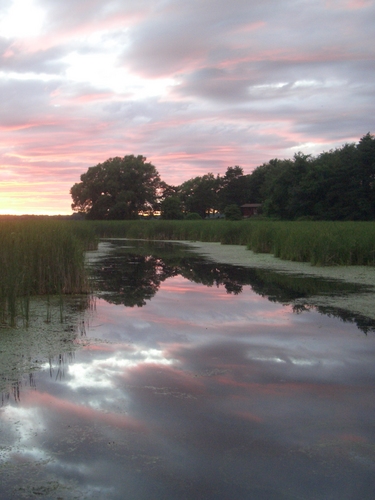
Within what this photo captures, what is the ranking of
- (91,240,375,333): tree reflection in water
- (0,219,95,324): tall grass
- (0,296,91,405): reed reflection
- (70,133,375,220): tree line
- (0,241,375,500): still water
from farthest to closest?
(70,133,375,220): tree line < (91,240,375,333): tree reflection in water < (0,219,95,324): tall grass < (0,296,91,405): reed reflection < (0,241,375,500): still water

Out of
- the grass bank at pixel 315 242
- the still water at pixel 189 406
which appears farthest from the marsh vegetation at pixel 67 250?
the still water at pixel 189 406

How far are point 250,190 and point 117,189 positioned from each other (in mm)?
26888

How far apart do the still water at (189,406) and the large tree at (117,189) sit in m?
41.4

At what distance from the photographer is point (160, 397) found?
358 centimetres

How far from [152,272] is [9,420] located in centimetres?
884

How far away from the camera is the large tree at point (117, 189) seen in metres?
47.4

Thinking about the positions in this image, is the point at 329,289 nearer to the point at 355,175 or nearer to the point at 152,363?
the point at 152,363

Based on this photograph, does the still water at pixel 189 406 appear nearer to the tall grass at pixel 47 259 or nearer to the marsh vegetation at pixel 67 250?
the marsh vegetation at pixel 67 250

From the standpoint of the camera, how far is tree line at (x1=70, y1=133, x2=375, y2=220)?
33906mm

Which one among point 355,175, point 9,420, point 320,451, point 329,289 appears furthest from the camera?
point 355,175

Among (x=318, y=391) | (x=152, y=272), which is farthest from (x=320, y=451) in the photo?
(x=152, y=272)

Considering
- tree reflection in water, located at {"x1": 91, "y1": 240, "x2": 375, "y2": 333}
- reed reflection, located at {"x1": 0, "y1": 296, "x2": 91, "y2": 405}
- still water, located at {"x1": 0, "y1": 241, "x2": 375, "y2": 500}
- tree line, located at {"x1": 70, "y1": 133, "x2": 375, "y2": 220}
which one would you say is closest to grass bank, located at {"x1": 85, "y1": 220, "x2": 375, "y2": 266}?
tree reflection in water, located at {"x1": 91, "y1": 240, "x2": 375, "y2": 333}

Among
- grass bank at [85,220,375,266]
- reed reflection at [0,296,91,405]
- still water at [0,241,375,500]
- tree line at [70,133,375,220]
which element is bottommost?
still water at [0,241,375,500]

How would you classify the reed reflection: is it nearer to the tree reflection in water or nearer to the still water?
the still water
